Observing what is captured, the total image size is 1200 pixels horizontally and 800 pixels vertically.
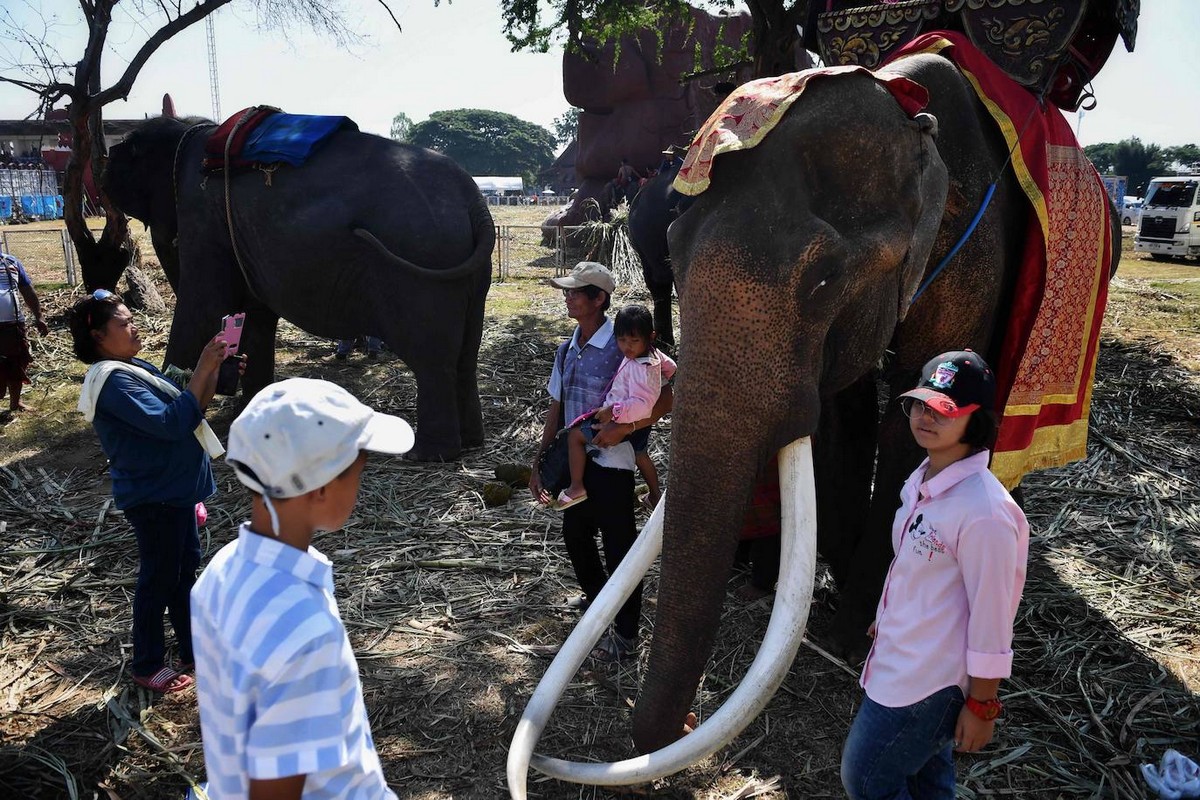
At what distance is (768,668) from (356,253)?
4381 mm

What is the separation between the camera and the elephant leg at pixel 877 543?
324 cm

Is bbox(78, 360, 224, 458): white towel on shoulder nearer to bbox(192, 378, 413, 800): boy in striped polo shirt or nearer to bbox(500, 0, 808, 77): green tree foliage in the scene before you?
bbox(192, 378, 413, 800): boy in striped polo shirt

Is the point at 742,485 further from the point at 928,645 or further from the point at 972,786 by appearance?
the point at 972,786

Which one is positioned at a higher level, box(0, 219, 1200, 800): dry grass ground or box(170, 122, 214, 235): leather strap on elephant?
box(170, 122, 214, 235): leather strap on elephant

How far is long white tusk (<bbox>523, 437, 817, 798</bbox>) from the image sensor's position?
2160 mm

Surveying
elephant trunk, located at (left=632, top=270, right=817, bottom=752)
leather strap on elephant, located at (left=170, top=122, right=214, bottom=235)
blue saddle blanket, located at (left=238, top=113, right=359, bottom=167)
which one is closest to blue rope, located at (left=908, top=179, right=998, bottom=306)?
elephant trunk, located at (left=632, top=270, right=817, bottom=752)

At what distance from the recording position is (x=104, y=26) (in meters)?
8.39

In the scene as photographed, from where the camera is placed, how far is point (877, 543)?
330 cm

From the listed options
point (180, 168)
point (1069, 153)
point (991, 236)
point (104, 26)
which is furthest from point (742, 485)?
point (104, 26)

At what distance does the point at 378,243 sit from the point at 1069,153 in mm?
3850

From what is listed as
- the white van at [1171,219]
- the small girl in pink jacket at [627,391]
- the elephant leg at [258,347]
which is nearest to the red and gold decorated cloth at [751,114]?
the small girl in pink jacket at [627,391]

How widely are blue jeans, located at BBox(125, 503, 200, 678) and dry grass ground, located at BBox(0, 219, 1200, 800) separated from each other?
0.18 m

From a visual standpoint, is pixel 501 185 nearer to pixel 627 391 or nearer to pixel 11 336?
pixel 11 336

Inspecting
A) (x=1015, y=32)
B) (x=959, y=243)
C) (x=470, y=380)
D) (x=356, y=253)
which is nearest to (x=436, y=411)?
(x=470, y=380)
